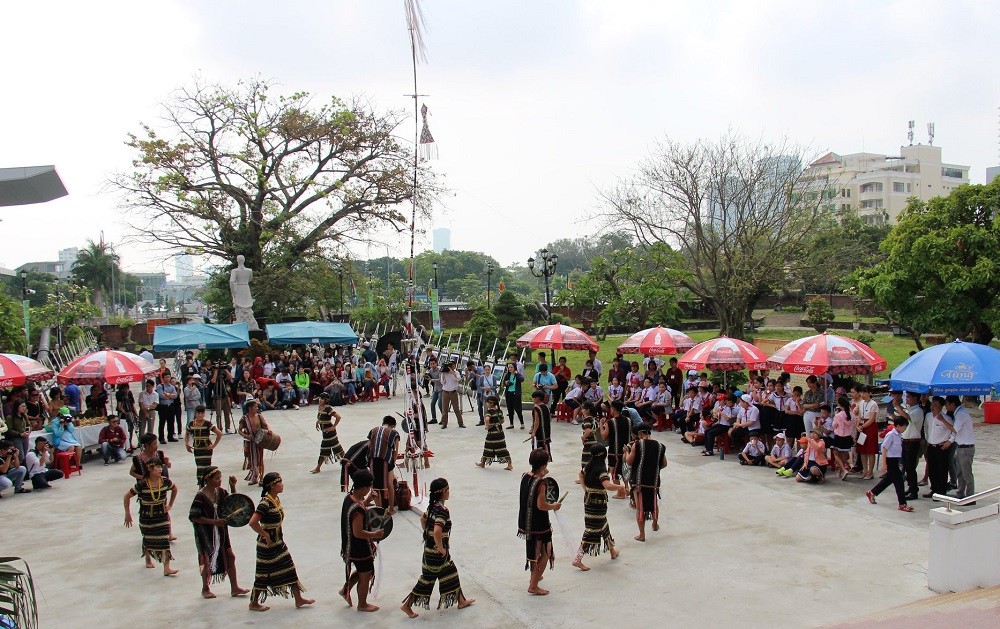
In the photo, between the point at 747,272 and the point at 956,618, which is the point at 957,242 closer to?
the point at 747,272

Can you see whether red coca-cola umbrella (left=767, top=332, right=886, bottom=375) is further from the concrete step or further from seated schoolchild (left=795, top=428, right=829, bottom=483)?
the concrete step

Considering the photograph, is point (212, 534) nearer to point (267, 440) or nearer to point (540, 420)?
point (267, 440)

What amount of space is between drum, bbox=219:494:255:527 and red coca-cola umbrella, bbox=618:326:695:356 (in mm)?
10639

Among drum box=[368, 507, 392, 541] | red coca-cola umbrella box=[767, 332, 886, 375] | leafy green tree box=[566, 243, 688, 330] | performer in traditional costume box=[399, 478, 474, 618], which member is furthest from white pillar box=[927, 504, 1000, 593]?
leafy green tree box=[566, 243, 688, 330]

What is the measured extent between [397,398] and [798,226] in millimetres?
14147

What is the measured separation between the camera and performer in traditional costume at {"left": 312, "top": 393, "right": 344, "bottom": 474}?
12.5 metres

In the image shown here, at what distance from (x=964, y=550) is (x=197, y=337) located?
19656mm

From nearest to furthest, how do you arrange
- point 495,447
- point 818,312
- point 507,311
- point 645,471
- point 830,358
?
1. point 645,471
2. point 830,358
3. point 495,447
4. point 507,311
5. point 818,312

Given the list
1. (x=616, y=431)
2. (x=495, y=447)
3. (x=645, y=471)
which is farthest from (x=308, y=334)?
(x=645, y=471)

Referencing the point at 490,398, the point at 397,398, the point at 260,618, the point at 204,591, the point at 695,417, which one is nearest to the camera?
the point at 260,618

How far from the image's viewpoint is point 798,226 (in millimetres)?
25109

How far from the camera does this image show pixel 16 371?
13.0 m

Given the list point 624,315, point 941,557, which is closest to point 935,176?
point 624,315

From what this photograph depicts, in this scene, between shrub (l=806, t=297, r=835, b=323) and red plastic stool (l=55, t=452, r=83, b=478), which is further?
shrub (l=806, t=297, r=835, b=323)
